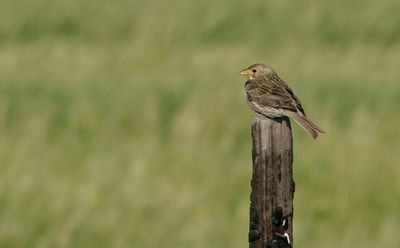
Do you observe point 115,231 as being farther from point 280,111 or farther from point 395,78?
point 395,78

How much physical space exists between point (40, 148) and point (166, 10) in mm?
6946

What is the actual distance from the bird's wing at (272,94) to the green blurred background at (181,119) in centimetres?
193

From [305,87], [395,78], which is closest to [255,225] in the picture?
[305,87]

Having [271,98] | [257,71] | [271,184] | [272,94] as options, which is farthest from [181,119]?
[271,184]

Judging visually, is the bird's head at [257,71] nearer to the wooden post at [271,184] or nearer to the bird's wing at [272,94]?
the bird's wing at [272,94]

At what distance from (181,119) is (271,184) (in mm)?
6184

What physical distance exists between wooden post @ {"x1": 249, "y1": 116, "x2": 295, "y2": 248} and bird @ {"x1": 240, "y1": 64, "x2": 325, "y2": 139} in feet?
1.92

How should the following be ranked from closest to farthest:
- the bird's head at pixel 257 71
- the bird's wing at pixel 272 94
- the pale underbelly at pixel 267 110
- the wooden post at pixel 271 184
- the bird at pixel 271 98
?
the wooden post at pixel 271 184, the pale underbelly at pixel 267 110, the bird at pixel 271 98, the bird's wing at pixel 272 94, the bird's head at pixel 257 71

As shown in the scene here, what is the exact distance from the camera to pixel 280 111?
5.33 meters

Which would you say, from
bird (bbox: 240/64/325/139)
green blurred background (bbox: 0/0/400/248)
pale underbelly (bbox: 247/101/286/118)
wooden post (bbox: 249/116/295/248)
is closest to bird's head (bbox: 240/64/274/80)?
bird (bbox: 240/64/325/139)

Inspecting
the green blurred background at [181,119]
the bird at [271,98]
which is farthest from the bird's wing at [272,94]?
the green blurred background at [181,119]

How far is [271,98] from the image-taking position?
5594 millimetres

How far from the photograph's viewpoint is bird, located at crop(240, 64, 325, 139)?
17.7 ft

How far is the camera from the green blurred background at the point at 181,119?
7.95 metres
